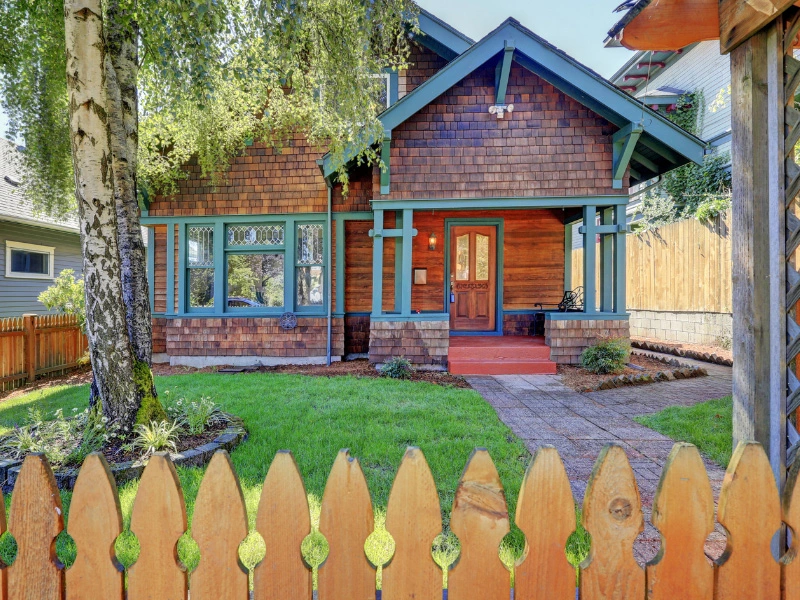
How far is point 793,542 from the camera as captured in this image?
38.0 inches

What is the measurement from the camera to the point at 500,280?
8.36m

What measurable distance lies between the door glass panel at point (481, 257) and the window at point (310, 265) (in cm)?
306

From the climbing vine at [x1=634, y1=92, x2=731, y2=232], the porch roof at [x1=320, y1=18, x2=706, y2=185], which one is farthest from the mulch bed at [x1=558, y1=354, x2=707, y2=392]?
the climbing vine at [x1=634, y1=92, x2=731, y2=232]

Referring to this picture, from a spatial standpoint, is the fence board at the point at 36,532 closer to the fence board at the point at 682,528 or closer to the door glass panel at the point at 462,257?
the fence board at the point at 682,528

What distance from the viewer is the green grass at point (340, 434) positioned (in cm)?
209

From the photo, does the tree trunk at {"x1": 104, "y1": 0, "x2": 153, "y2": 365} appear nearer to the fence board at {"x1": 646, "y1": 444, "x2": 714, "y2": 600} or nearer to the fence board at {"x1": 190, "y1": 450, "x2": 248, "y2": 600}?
the fence board at {"x1": 190, "y1": 450, "x2": 248, "y2": 600}

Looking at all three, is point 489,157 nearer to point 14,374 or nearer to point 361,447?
point 361,447

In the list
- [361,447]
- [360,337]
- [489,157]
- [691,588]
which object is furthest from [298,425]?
[489,157]

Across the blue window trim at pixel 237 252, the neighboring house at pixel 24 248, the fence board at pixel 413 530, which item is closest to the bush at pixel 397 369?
the blue window trim at pixel 237 252

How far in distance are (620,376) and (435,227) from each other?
169 inches

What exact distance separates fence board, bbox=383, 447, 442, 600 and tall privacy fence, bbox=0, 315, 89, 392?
25.1 feet

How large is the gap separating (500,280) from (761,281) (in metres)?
6.82

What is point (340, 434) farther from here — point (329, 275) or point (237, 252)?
point (237, 252)

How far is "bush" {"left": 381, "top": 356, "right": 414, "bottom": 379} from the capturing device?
20.3 ft
